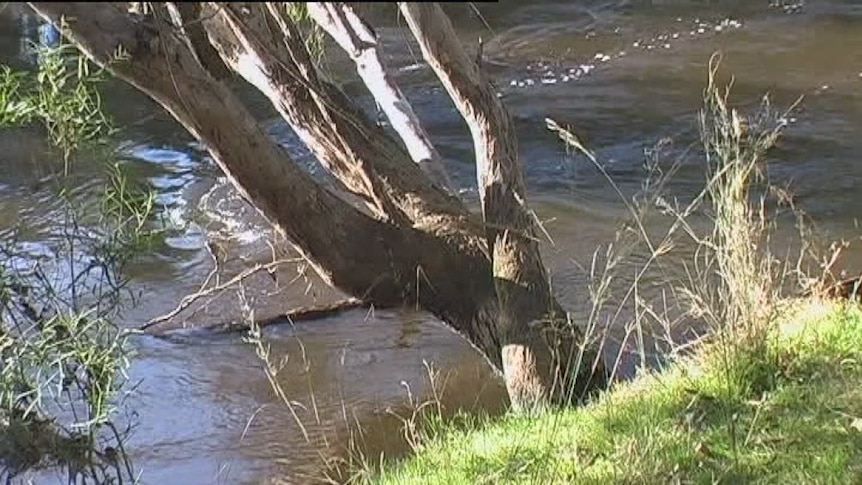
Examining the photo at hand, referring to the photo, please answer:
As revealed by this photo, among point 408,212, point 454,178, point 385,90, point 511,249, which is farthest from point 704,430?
point 454,178

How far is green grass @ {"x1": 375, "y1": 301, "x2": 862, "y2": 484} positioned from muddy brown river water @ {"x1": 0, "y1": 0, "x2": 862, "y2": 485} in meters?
0.98

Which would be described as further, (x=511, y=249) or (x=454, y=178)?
(x=454, y=178)

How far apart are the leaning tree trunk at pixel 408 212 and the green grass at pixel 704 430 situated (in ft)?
1.43

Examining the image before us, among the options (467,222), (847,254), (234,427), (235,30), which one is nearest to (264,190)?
(235,30)

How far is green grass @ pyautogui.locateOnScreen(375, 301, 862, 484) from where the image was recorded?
403 centimetres

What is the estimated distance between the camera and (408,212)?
5461 mm

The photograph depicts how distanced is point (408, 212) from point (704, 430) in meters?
1.59

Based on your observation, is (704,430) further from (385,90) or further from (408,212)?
(385,90)

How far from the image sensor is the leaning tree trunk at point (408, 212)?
16.5 feet

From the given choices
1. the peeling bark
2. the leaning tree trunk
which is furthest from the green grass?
the leaning tree trunk

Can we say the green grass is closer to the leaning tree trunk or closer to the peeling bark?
the peeling bark

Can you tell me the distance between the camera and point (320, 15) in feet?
18.4

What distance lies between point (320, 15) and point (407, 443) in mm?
1671

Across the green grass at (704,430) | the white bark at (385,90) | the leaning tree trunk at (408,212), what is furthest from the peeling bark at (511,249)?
the white bark at (385,90)
